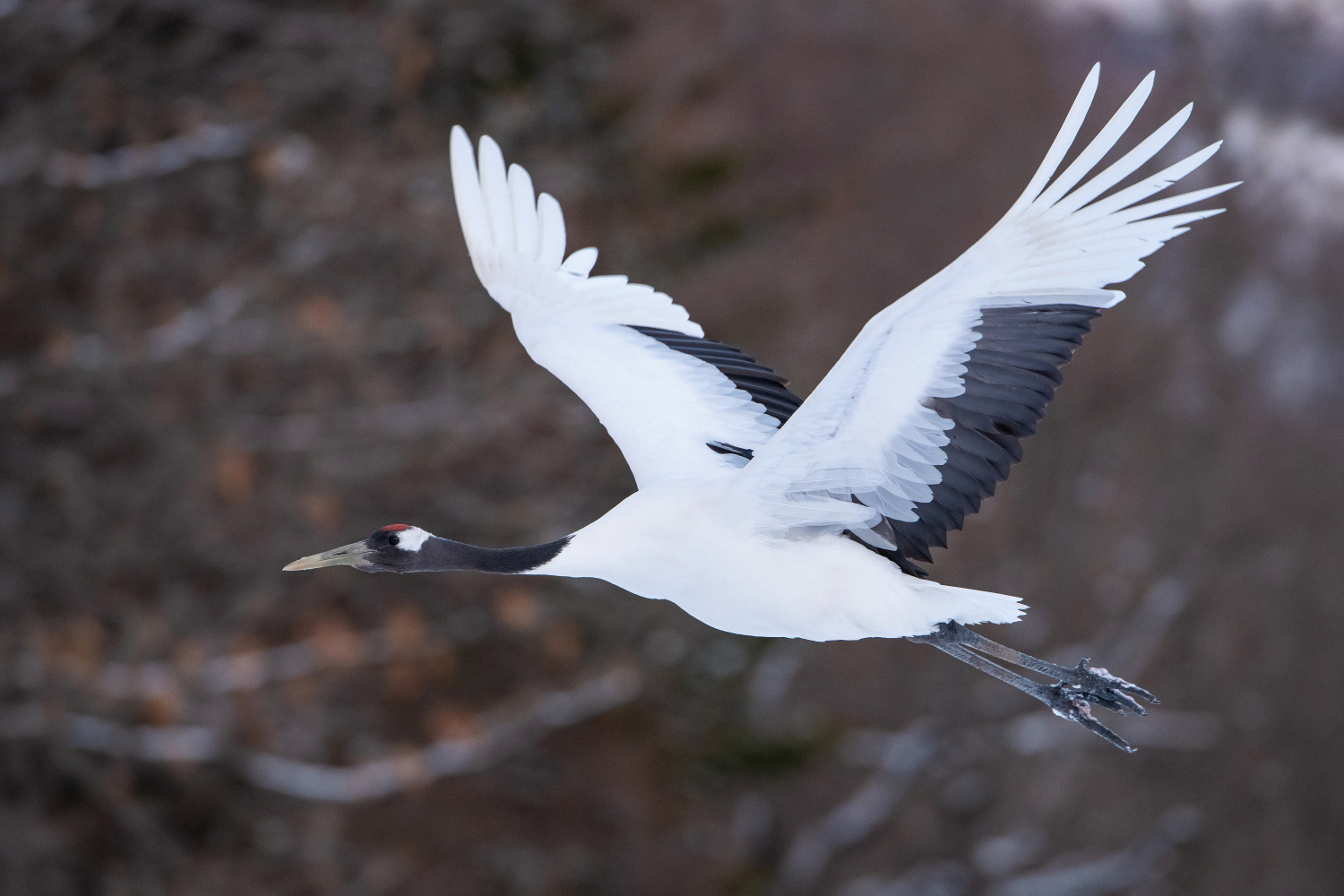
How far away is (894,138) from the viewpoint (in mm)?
9797

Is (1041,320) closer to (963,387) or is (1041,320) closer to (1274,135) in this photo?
(963,387)

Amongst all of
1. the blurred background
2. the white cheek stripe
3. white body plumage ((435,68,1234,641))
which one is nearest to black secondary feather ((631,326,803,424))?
white body plumage ((435,68,1234,641))

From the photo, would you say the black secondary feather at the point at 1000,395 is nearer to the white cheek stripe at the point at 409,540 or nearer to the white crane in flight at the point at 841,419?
the white crane in flight at the point at 841,419

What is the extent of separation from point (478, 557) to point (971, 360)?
147 centimetres

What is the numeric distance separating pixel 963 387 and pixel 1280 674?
9.05m

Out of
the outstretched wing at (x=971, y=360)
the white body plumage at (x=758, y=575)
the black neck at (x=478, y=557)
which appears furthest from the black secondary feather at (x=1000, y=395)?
the black neck at (x=478, y=557)

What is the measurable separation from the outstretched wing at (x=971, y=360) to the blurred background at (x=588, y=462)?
6.40 metres

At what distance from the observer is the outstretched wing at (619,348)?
3832mm

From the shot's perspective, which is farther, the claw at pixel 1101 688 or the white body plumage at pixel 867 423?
the claw at pixel 1101 688

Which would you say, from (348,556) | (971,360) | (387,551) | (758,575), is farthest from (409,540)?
(971,360)

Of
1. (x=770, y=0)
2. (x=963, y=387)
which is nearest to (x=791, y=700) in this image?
(x=770, y=0)

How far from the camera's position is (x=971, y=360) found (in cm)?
302

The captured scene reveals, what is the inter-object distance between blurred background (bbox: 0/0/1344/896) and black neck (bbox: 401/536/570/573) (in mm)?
5875

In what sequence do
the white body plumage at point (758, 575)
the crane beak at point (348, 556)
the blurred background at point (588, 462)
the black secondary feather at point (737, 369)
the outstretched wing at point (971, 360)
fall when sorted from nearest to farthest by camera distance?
the outstretched wing at point (971, 360) → the white body plumage at point (758, 575) → the crane beak at point (348, 556) → the black secondary feather at point (737, 369) → the blurred background at point (588, 462)
